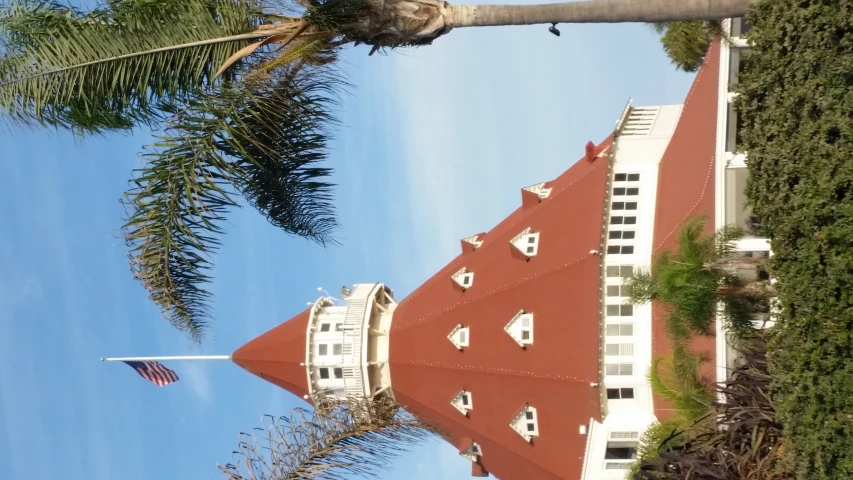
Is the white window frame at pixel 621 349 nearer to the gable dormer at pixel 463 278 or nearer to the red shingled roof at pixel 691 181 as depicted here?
the red shingled roof at pixel 691 181

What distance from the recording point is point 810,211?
14141 millimetres

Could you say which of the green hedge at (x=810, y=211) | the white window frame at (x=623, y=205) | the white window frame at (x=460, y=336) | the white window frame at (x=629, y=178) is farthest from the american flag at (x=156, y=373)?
the green hedge at (x=810, y=211)

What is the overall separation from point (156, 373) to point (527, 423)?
13053 millimetres

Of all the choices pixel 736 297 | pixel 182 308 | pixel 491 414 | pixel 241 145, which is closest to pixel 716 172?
pixel 736 297

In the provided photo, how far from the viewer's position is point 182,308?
1570 cm

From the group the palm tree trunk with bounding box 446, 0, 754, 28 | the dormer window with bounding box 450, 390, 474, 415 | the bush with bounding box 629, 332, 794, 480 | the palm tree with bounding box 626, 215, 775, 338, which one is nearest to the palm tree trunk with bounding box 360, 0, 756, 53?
the palm tree trunk with bounding box 446, 0, 754, 28

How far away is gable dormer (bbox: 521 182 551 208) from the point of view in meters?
26.7

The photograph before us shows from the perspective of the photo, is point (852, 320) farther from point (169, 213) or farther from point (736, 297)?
point (169, 213)

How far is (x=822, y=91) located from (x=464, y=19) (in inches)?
264

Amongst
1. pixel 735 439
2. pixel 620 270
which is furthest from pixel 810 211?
pixel 620 270

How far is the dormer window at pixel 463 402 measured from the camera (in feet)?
84.5

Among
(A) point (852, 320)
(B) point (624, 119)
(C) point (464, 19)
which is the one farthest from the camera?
(B) point (624, 119)

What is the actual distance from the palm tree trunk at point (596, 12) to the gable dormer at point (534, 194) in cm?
1245

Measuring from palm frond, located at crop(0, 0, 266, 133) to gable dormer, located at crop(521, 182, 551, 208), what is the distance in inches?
535
